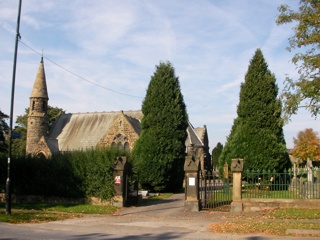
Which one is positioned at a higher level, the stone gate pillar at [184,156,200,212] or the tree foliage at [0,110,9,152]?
the tree foliage at [0,110,9,152]

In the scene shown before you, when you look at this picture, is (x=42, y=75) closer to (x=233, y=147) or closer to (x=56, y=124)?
(x=56, y=124)

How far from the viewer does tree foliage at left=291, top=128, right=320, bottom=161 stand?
62931 mm

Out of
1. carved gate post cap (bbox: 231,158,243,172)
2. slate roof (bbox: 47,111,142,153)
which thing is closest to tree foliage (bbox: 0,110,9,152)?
slate roof (bbox: 47,111,142,153)

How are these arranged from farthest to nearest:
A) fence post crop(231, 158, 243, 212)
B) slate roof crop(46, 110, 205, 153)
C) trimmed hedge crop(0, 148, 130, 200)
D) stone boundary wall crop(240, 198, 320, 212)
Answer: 1. slate roof crop(46, 110, 205, 153)
2. trimmed hedge crop(0, 148, 130, 200)
3. fence post crop(231, 158, 243, 212)
4. stone boundary wall crop(240, 198, 320, 212)

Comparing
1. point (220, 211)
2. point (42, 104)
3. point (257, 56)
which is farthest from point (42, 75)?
point (220, 211)

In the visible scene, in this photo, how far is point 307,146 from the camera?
66.3 m

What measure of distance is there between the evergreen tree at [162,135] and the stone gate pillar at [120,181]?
857 cm

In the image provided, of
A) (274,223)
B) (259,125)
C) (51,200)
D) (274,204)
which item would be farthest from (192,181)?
(259,125)

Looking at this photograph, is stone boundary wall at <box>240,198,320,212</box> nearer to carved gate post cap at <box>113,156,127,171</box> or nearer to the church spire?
carved gate post cap at <box>113,156,127,171</box>

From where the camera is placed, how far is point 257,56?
30.1 metres

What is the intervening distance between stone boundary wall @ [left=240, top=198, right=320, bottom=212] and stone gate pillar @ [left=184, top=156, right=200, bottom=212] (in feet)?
6.95

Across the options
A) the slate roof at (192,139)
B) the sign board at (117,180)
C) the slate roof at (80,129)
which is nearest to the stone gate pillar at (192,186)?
the sign board at (117,180)

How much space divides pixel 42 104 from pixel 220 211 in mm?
38253

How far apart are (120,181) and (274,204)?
7.75m
